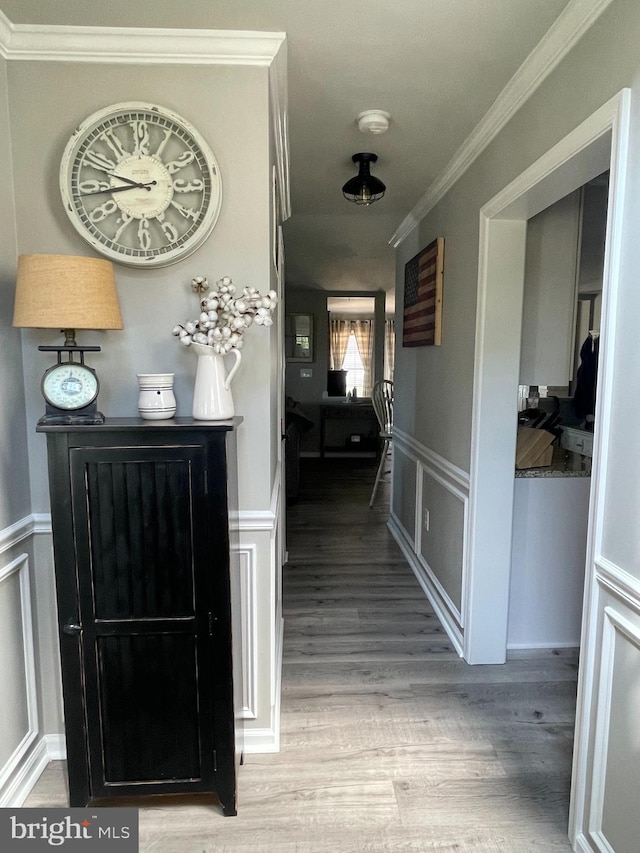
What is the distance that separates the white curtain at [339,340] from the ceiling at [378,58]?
4.77 metres

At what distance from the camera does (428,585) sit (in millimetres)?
3010

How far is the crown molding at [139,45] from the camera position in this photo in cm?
150

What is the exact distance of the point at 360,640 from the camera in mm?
A: 2529

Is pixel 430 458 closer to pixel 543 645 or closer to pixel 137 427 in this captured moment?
pixel 543 645

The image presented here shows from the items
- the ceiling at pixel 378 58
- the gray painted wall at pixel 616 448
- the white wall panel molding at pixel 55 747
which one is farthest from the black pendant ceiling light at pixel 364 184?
the white wall panel molding at pixel 55 747

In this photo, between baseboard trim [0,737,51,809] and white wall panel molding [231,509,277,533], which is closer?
Result: baseboard trim [0,737,51,809]

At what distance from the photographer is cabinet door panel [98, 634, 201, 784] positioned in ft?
4.85

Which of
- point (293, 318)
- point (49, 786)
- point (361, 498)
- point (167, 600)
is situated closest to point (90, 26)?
point (167, 600)

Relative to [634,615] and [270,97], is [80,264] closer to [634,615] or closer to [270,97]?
[270,97]

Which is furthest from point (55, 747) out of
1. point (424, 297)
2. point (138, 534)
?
point (424, 297)

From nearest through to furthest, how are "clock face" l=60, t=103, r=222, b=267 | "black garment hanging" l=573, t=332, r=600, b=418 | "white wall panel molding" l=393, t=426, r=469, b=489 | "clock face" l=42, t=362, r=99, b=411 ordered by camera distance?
"clock face" l=42, t=362, r=99, b=411, "clock face" l=60, t=103, r=222, b=267, "white wall panel molding" l=393, t=426, r=469, b=489, "black garment hanging" l=573, t=332, r=600, b=418

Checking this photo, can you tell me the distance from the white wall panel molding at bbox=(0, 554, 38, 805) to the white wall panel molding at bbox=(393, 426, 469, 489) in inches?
71.6

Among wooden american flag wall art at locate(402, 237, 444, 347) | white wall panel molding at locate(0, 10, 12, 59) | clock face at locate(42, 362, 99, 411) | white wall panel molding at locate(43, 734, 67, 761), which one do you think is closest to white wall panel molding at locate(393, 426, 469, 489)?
wooden american flag wall art at locate(402, 237, 444, 347)

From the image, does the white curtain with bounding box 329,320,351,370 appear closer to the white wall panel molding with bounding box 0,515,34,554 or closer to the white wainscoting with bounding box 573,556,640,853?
the white wall panel molding with bounding box 0,515,34,554
